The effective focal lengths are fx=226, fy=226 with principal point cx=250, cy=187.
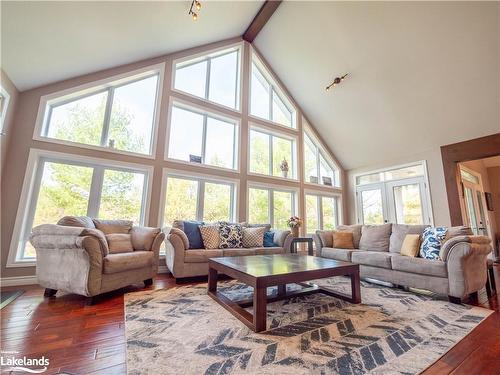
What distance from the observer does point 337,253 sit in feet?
12.0

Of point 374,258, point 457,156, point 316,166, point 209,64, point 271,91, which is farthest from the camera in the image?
point 316,166

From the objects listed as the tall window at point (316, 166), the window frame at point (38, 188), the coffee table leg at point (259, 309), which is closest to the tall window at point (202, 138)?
the window frame at point (38, 188)

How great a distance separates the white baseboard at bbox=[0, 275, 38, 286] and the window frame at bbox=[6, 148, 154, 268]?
0.15 metres

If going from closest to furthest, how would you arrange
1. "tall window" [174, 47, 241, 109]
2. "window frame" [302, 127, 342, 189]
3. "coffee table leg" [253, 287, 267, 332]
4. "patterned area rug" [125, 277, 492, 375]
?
"patterned area rug" [125, 277, 492, 375] → "coffee table leg" [253, 287, 267, 332] → "tall window" [174, 47, 241, 109] → "window frame" [302, 127, 342, 189]

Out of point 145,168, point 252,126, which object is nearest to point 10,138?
point 145,168

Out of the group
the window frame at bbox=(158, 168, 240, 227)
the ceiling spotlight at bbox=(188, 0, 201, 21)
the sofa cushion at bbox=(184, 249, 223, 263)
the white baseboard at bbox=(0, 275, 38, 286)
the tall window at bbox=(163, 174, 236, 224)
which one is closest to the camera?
the white baseboard at bbox=(0, 275, 38, 286)

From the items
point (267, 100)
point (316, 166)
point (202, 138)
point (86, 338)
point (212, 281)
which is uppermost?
point (267, 100)

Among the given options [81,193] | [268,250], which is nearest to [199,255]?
[268,250]

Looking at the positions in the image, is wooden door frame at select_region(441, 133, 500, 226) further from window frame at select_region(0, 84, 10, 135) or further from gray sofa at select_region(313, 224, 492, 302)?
window frame at select_region(0, 84, 10, 135)

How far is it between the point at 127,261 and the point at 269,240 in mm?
2361

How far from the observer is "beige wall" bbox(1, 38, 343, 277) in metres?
3.01

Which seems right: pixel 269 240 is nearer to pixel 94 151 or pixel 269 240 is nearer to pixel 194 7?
pixel 94 151

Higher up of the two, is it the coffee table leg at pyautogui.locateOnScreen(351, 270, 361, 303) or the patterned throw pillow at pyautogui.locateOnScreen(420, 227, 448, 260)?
the patterned throw pillow at pyautogui.locateOnScreen(420, 227, 448, 260)

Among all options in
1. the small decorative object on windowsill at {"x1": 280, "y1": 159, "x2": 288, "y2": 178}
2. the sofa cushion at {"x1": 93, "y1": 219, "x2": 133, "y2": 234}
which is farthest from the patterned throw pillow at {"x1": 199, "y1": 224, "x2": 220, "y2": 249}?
the small decorative object on windowsill at {"x1": 280, "y1": 159, "x2": 288, "y2": 178}
